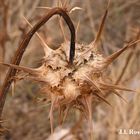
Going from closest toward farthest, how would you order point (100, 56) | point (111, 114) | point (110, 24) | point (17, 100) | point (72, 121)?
1. point (100, 56)
2. point (111, 114)
3. point (72, 121)
4. point (17, 100)
5. point (110, 24)

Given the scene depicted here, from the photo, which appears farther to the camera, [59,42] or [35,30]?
[59,42]

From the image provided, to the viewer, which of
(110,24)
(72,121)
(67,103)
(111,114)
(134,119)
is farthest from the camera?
(110,24)

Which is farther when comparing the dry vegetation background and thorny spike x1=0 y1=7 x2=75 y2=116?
the dry vegetation background

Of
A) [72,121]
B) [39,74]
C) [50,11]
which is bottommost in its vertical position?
[72,121]

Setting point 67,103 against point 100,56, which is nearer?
point 67,103

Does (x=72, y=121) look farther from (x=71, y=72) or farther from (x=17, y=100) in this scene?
(x=71, y=72)

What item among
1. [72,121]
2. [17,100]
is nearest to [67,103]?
[72,121]

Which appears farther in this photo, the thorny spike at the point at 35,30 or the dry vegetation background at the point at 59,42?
the dry vegetation background at the point at 59,42

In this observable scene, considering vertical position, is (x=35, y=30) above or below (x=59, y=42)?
below
